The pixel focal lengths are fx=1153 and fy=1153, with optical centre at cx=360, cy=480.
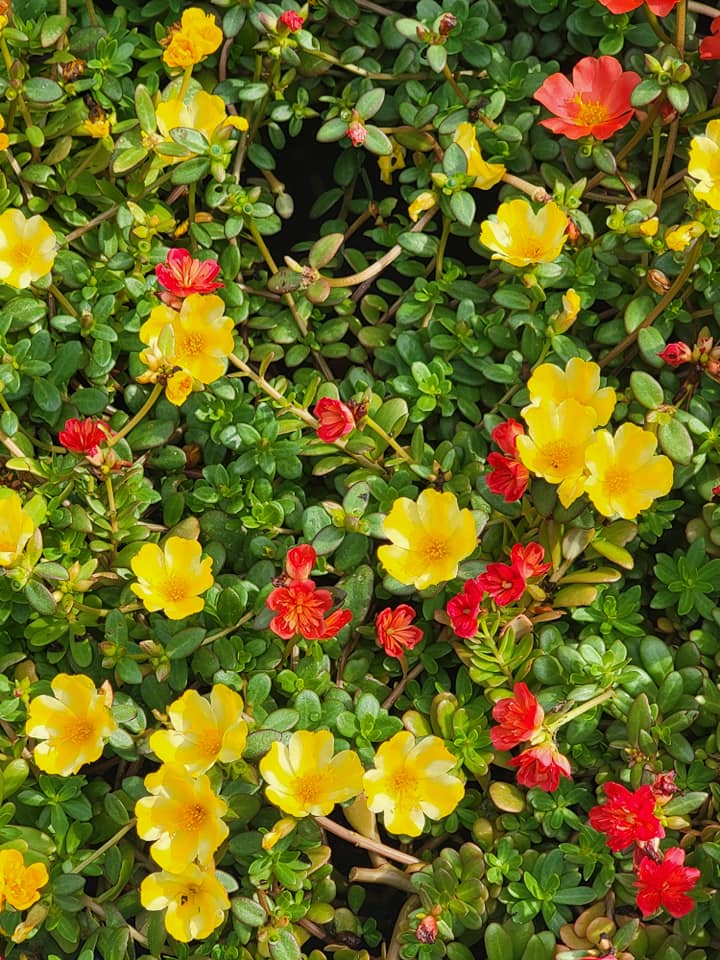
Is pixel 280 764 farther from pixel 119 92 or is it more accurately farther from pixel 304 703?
pixel 119 92

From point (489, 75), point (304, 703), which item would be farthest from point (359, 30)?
point (304, 703)

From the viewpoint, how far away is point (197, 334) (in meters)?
1.77

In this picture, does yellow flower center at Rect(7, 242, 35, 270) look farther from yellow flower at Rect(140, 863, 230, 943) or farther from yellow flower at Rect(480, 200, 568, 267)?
yellow flower at Rect(140, 863, 230, 943)

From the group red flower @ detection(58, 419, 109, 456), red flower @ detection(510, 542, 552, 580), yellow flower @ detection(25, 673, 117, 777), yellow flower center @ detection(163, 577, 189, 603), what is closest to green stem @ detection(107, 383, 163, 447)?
red flower @ detection(58, 419, 109, 456)

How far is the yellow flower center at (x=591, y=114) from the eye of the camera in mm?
1902

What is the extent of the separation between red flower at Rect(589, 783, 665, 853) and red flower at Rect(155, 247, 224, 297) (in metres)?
0.93

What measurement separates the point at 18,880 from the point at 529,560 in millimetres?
842

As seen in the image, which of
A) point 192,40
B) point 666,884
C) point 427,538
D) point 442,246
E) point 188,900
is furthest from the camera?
point 442,246

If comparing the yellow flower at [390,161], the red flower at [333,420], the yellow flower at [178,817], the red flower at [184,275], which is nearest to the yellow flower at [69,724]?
the yellow flower at [178,817]

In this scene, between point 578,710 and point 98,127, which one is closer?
point 578,710

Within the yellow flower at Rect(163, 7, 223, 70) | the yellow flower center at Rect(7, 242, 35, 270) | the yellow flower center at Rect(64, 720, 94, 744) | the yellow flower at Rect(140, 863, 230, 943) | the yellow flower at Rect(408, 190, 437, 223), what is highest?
the yellow flower at Rect(163, 7, 223, 70)

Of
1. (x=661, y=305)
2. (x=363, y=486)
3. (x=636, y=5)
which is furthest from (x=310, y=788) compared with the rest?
(x=636, y=5)

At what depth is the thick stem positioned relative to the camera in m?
1.67

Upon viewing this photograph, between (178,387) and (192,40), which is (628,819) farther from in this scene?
(192,40)
